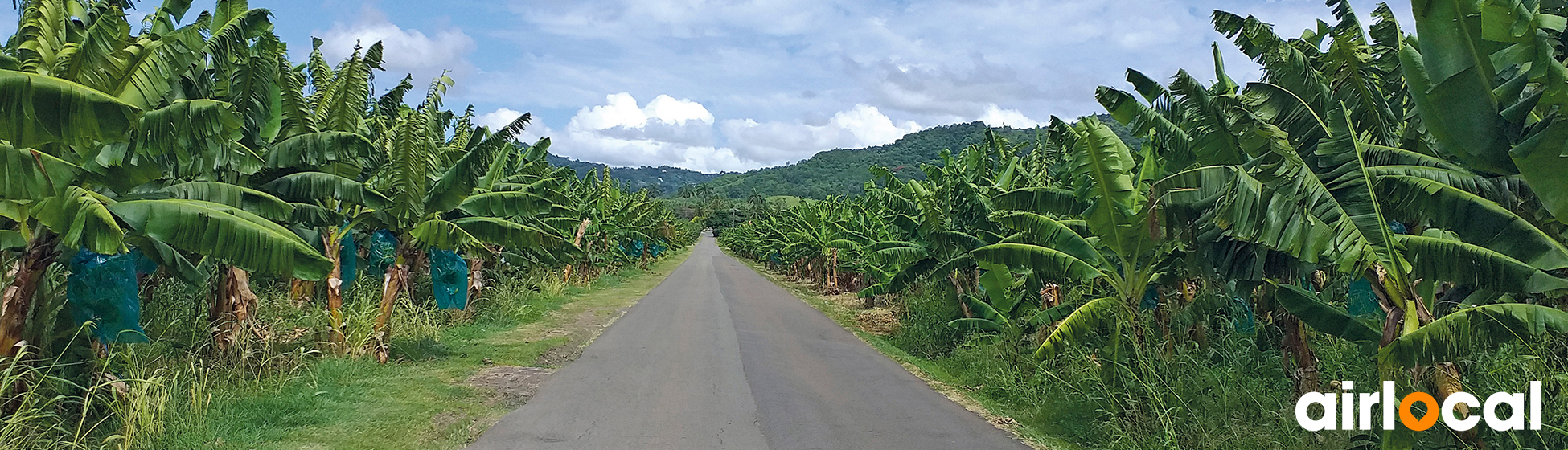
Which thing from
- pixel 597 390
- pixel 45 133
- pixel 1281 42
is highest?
pixel 1281 42

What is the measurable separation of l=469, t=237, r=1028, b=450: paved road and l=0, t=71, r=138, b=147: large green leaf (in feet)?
11.7

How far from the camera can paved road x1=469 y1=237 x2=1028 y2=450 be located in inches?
281

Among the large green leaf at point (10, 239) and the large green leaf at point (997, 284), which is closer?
the large green leaf at point (10, 239)

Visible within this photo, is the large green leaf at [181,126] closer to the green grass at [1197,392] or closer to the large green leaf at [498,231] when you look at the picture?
the large green leaf at [498,231]

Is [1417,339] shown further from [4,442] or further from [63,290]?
[63,290]

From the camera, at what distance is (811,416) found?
8.20 meters

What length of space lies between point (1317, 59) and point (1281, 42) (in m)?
0.91

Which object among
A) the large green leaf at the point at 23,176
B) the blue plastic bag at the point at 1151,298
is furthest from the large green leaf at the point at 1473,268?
the large green leaf at the point at 23,176

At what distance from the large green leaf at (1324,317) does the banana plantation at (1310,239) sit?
0.05ft

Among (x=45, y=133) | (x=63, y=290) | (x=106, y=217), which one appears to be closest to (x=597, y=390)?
(x=63, y=290)

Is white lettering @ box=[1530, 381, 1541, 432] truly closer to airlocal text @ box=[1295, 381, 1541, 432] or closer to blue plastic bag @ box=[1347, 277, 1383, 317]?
airlocal text @ box=[1295, 381, 1541, 432]

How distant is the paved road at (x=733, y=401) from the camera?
23.5 ft

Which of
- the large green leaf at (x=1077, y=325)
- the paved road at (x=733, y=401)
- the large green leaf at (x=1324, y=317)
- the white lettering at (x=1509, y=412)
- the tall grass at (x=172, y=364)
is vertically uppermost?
the large green leaf at (x=1324, y=317)

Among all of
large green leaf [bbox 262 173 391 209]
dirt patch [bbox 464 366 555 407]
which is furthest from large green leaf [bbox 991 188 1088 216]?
large green leaf [bbox 262 173 391 209]
